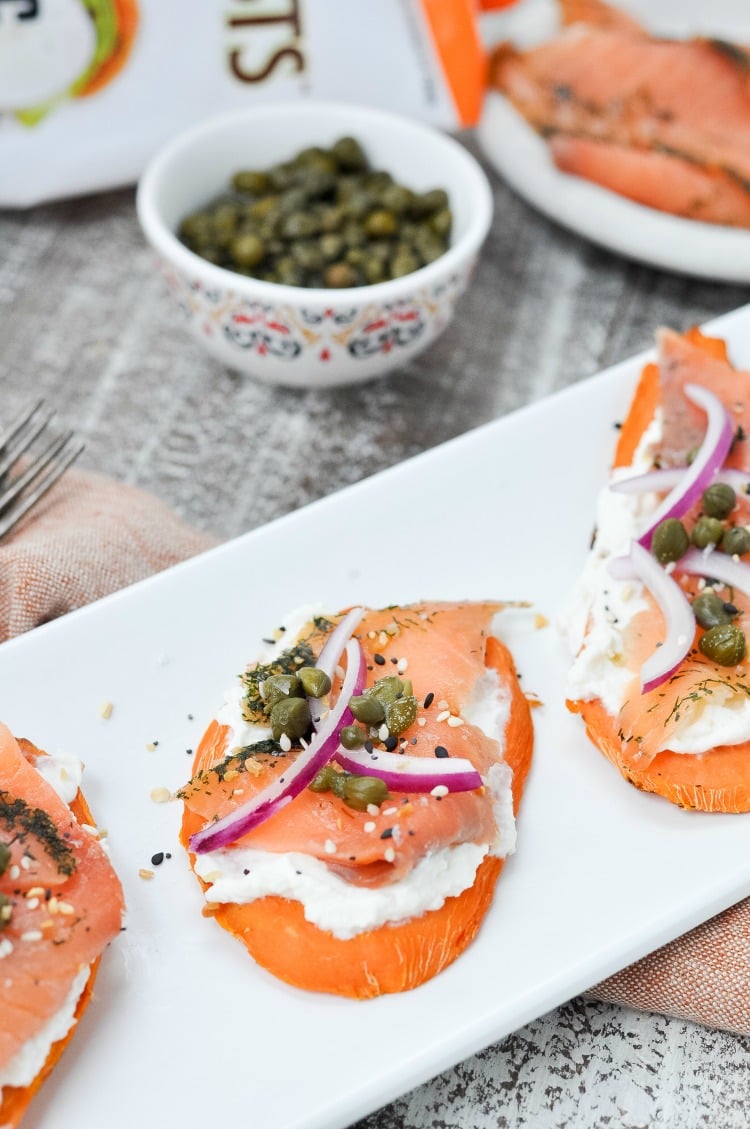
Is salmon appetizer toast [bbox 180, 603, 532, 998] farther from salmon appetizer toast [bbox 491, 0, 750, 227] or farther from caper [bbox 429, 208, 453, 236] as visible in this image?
salmon appetizer toast [bbox 491, 0, 750, 227]

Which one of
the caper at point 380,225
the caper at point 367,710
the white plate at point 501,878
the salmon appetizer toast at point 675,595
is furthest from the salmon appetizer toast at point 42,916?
the caper at point 380,225

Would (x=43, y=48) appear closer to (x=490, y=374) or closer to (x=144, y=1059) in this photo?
(x=490, y=374)

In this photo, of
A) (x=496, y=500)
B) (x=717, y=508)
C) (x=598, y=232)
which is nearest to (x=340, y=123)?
(x=598, y=232)

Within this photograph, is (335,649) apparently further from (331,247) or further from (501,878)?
(331,247)

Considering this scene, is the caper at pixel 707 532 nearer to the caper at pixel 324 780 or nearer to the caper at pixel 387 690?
the caper at pixel 387 690

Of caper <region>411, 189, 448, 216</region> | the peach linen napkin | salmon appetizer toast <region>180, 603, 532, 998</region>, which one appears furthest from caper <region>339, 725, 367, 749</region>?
caper <region>411, 189, 448, 216</region>

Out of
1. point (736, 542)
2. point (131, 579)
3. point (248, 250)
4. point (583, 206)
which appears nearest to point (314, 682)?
point (131, 579)
